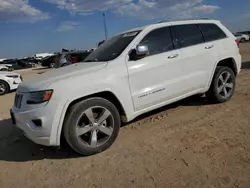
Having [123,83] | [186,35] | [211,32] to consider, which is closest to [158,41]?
[186,35]

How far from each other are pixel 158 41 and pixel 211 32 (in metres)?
1.47

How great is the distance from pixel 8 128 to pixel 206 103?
14.0ft

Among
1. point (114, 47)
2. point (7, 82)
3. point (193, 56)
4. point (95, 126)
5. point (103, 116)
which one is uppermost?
point (114, 47)

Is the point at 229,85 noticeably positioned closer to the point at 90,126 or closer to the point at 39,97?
the point at 90,126

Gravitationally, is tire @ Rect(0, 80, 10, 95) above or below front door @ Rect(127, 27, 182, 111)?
below

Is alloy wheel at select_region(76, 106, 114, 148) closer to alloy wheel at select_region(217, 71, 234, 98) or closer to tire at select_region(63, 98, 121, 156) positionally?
tire at select_region(63, 98, 121, 156)

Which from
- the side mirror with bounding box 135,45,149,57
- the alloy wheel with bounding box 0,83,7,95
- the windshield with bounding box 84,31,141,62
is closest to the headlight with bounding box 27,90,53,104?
the windshield with bounding box 84,31,141,62

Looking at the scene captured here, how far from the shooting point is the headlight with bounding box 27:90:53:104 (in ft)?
11.4

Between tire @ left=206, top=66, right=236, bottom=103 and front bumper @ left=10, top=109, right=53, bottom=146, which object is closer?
front bumper @ left=10, top=109, right=53, bottom=146

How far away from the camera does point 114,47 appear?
15.2ft

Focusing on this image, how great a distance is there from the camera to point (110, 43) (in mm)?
4969

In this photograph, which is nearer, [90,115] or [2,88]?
[90,115]

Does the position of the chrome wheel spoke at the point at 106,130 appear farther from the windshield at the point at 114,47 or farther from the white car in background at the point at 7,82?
the white car in background at the point at 7,82

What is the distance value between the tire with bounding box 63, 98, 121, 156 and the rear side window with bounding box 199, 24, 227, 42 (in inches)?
105
